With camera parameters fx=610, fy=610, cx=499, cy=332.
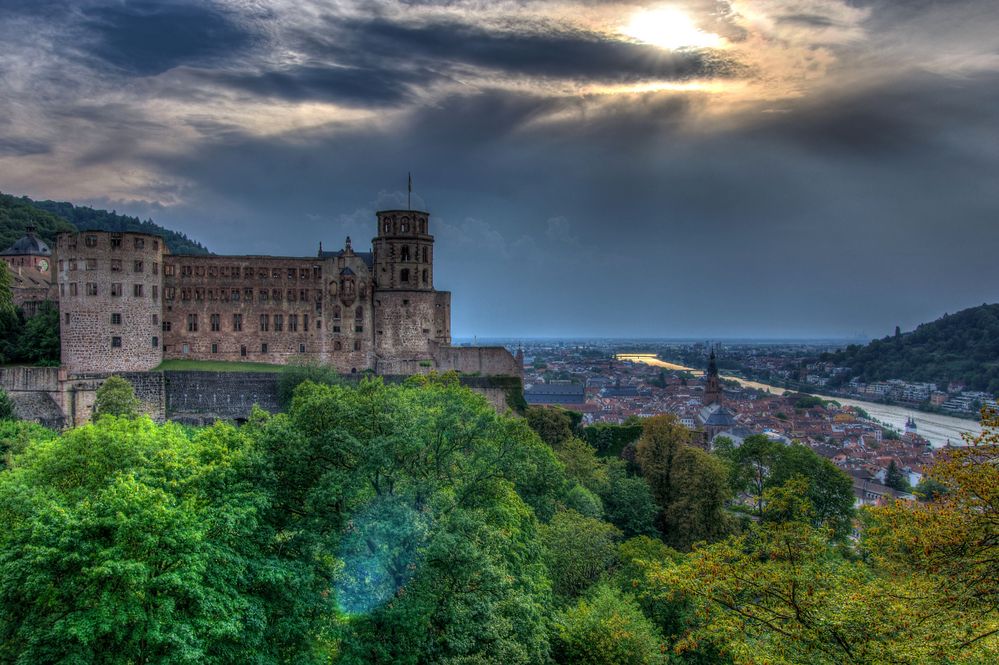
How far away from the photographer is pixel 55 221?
104m

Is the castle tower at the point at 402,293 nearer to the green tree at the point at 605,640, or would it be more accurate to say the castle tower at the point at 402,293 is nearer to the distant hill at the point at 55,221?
the distant hill at the point at 55,221

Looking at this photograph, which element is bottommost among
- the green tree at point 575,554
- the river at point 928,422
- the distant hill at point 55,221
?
the river at point 928,422

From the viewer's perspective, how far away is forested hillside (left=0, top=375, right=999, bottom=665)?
475 inches

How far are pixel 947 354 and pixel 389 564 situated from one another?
15054 centimetres

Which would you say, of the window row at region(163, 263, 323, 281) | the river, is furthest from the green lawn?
the river

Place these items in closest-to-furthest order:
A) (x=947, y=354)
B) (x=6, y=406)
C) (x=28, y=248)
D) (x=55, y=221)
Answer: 1. (x=6, y=406)
2. (x=28, y=248)
3. (x=55, y=221)
4. (x=947, y=354)

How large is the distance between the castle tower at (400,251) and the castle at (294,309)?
0.10 metres

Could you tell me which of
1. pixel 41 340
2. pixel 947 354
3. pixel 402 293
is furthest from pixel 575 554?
pixel 947 354

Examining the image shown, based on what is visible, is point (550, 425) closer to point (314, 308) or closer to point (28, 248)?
point (314, 308)

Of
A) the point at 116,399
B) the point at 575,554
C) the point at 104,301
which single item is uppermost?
the point at 104,301

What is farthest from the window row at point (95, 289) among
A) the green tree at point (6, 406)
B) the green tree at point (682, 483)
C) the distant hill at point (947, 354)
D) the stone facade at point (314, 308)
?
the distant hill at point (947, 354)

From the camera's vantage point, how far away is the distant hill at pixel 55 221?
9219 centimetres

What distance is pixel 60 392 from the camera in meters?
44.6

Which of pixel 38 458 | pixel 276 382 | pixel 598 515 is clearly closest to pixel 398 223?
pixel 276 382
